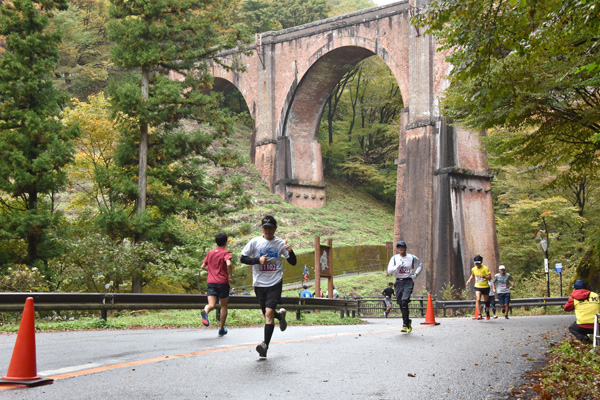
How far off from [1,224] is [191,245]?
5915 millimetres

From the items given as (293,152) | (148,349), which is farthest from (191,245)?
(293,152)

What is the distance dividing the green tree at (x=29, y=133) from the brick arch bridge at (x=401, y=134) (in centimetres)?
672

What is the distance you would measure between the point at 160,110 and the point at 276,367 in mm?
16281

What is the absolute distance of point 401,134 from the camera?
35.0 meters

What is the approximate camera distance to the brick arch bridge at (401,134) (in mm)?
31031

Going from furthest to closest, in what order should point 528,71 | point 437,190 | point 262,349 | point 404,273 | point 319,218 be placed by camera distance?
1. point 319,218
2. point 437,190
3. point 404,273
4. point 528,71
5. point 262,349

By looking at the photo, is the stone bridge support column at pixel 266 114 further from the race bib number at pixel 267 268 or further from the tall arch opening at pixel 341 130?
the race bib number at pixel 267 268

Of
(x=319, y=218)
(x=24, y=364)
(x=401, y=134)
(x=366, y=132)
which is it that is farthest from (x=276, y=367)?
(x=366, y=132)

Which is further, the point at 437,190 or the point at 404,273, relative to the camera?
the point at 437,190

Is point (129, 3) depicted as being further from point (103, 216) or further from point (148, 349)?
point (148, 349)

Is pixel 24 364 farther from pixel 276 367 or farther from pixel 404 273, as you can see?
pixel 404 273

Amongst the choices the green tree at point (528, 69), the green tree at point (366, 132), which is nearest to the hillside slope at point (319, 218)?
the green tree at point (366, 132)

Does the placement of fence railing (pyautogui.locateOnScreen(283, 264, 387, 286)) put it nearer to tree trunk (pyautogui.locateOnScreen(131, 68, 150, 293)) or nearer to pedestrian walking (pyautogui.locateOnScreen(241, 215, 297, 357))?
tree trunk (pyautogui.locateOnScreen(131, 68, 150, 293))

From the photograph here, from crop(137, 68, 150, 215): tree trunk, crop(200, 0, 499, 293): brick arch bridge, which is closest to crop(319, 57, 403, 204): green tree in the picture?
crop(200, 0, 499, 293): brick arch bridge
